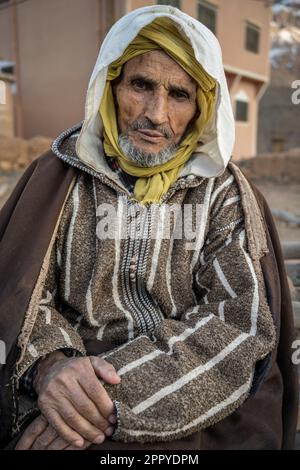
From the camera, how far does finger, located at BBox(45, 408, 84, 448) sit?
4.36 ft

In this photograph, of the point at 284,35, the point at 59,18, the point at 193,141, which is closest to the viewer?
the point at 193,141

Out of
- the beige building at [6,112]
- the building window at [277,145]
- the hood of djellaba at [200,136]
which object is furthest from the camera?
the building window at [277,145]

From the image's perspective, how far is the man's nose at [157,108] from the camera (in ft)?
5.55

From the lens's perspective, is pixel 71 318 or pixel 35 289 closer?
pixel 35 289

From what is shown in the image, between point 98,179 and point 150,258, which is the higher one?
point 98,179

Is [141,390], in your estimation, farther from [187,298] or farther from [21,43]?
[21,43]

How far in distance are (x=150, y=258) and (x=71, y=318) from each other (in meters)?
0.39

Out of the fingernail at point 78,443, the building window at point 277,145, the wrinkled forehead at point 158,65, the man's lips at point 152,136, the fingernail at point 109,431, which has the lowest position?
the building window at point 277,145

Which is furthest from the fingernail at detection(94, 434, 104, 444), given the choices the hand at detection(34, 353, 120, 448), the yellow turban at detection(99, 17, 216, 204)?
the yellow turban at detection(99, 17, 216, 204)

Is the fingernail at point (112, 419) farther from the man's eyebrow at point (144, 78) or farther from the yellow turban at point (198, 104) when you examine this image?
the man's eyebrow at point (144, 78)

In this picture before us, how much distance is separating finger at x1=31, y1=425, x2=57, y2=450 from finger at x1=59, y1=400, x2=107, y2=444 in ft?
0.25

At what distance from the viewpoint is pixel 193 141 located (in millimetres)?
1838

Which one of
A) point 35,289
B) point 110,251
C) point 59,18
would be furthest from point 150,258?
point 59,18

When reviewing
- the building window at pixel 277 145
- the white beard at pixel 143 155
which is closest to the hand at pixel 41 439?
the white beard at pixel 143 155
